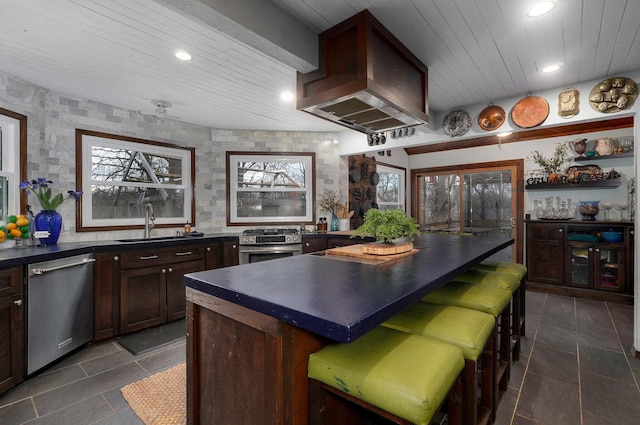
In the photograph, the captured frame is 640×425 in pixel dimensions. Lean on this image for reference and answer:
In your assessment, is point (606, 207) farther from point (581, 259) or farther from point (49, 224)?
point (49, 224)

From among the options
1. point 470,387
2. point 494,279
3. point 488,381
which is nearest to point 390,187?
point 494,279

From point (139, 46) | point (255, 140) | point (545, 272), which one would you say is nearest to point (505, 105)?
point (545, 272)

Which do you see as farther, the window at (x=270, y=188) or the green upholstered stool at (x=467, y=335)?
the window at (x=270, y=188)

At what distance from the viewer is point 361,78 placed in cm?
179

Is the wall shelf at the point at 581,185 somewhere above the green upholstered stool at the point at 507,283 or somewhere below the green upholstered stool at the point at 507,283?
above

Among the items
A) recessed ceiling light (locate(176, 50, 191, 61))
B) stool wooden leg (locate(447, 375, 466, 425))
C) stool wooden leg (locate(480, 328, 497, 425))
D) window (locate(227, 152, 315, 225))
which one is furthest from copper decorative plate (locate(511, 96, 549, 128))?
recessed ceiling light (locate(176, 50, 191, 61))

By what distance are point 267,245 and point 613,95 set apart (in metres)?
3.82

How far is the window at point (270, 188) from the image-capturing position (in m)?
4.48

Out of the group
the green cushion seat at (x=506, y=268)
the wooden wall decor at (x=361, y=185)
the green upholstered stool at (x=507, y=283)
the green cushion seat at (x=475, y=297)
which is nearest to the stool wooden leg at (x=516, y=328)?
the green upholstered stool at (x=507, y=283)

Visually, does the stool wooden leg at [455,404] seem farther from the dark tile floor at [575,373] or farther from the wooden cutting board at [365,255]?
the dark tile floor at [575,373]

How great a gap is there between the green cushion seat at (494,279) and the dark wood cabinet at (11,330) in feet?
10.0

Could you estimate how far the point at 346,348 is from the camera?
3.83ft

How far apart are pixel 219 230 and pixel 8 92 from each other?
2515 millimetres

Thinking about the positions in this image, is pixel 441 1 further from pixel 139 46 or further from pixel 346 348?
pixel 139 46
